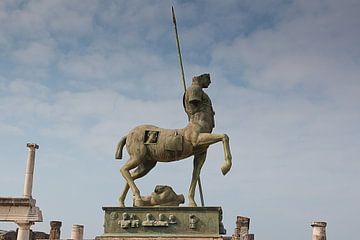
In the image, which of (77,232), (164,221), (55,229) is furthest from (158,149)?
→ (55,229)

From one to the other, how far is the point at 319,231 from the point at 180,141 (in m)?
13.7

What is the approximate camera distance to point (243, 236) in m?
24.1

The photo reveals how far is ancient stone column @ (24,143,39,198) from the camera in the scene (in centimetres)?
2373

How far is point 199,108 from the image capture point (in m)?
10.5

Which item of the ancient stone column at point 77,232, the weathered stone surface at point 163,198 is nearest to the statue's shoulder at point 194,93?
the weathered stone surface at point 163,198

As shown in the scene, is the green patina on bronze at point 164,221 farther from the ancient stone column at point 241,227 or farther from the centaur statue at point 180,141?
the ancient stone column at point 241,227

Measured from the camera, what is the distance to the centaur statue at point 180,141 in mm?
10227

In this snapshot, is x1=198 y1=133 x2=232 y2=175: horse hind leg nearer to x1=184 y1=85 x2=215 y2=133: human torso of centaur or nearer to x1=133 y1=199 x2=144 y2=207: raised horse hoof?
x1=184 y1=85 x2=215 y2=133: human torso of centaur

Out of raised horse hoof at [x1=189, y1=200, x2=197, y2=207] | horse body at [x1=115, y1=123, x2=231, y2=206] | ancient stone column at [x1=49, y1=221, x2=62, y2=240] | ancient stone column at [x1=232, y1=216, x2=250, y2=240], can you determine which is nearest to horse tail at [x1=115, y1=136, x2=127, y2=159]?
horse body at [x1=115, y1=123, x2=231, y2=206]

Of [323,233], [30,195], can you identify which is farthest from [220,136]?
[30,195]

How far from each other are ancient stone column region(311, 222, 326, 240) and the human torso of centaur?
523 inches

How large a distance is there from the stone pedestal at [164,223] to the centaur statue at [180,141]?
310mm

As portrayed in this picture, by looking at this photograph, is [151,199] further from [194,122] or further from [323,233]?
[323,233]

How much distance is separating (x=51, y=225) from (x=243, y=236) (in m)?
9.63
